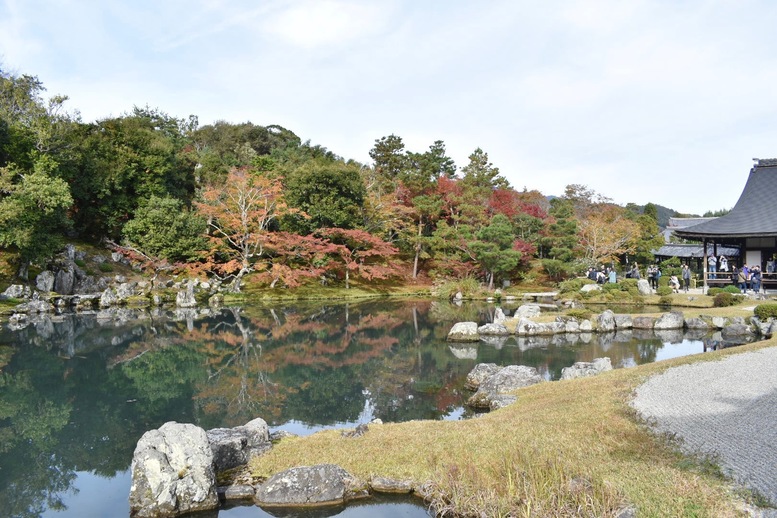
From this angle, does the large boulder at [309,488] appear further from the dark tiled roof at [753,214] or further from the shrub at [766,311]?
the dark tiled roof at [753,214]

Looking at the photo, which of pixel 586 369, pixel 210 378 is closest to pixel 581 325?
pixel 586 369

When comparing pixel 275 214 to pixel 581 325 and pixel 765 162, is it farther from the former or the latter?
pixel 765 162

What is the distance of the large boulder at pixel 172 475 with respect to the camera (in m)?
5.66

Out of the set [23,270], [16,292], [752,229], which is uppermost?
[752,229]

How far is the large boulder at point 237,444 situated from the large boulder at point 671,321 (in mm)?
14813

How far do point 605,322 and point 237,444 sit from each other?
1430cm

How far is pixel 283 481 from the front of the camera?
5977 mm

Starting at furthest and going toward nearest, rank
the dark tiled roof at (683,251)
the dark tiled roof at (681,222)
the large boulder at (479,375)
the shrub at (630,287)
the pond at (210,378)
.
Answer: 1. the dark tiled roof at (681,222)
2. the dark tiled roof at (683,251)
3. the shrub at (630,287)
4. the large boulder at (479,375)
5. the pond at (210,378)

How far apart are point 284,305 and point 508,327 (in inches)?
477

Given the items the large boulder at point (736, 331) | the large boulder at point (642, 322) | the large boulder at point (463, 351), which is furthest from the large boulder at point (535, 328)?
the large boulder at point (736, 331)

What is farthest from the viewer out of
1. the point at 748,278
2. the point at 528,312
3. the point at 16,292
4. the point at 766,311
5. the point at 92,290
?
the point at 92,290

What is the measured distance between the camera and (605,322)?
17719 mm

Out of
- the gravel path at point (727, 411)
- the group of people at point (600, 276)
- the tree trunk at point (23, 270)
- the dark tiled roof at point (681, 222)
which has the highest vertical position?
the dark tiled roof at point (681, 222)

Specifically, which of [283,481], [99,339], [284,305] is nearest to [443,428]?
[283,481]
